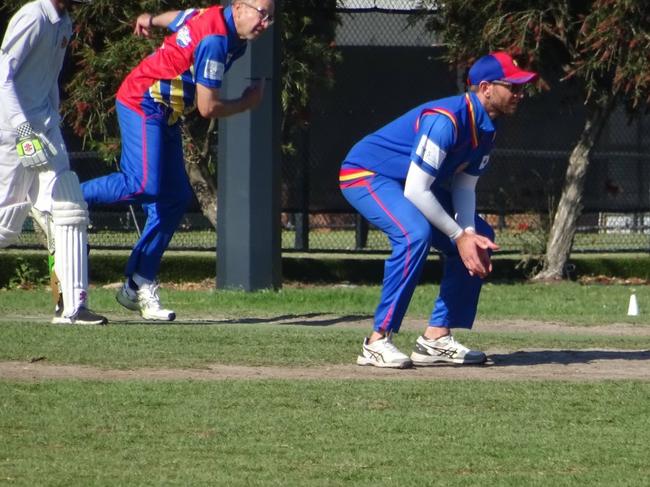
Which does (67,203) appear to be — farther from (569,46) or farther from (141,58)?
(569,46)

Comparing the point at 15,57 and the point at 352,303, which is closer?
the point at 15,57

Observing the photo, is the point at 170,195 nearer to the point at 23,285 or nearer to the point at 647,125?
the point at 23,285

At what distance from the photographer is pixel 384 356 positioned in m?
7.40

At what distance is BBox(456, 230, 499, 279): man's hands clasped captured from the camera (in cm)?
715

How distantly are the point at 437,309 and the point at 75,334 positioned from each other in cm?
205

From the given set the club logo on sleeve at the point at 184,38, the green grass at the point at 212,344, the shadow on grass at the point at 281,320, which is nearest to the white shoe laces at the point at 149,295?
the shadow on grass at the point at 281,320

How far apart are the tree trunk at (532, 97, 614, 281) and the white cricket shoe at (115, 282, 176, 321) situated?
256 inches

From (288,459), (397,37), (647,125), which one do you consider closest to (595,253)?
(647,125)

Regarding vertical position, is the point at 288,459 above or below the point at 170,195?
below

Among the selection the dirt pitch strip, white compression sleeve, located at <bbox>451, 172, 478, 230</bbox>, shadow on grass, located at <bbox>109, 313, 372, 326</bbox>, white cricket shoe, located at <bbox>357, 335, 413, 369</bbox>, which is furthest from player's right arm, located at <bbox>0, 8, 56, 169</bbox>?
white compression sleeve, located at <bbox>451, 172, 478, 230</bbox>

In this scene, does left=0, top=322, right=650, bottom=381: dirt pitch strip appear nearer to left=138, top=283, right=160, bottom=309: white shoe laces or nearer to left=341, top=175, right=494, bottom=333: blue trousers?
left=341, top=175, right=494, bottom=333: blue trousers

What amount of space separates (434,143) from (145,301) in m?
2.90

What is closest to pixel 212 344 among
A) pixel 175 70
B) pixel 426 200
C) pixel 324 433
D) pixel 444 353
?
pixel 444 353

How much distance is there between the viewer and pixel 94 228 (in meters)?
15.5
